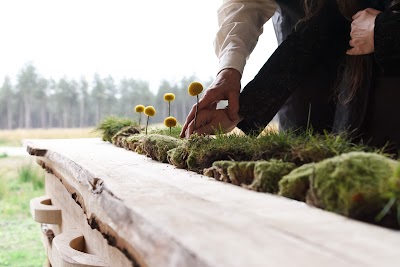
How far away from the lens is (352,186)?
0.43 meters

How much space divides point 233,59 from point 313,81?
0.23 meters

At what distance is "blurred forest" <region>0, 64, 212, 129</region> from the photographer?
104 inches

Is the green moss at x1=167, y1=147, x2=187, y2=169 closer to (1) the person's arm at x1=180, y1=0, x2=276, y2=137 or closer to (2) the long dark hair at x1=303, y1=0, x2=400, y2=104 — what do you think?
(1) the person's arm at x1=180, y1=0, x2=276, y2=137

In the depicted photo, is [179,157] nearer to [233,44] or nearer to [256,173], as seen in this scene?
[256,173]

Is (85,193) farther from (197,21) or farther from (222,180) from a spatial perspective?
(197,21)

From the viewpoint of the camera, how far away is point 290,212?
1.46 feet

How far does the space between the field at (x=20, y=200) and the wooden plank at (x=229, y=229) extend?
1913 mm

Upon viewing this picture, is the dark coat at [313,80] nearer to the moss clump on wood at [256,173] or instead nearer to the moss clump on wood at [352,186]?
the moss clump on wood at [256,173]

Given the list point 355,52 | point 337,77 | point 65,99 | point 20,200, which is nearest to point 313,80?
point 337,77

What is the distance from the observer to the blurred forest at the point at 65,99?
2637 mm

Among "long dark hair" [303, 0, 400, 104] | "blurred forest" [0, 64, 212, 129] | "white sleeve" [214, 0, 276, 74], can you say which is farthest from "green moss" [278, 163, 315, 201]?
"blurred forest" [0, 64, 212, 129]

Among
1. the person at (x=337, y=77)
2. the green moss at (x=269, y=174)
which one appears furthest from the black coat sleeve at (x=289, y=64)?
the green moss at (x=269, y=174)

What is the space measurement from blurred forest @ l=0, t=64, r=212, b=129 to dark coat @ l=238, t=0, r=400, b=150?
1.36 metres

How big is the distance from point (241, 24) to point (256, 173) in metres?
0.89
